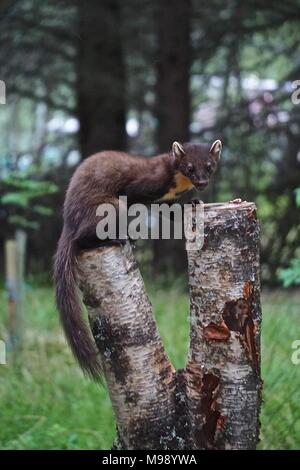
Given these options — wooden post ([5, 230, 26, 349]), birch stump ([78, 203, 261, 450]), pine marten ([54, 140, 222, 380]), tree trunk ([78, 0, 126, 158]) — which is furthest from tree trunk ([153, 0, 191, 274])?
birch stump ([78, 203, 261, 450])

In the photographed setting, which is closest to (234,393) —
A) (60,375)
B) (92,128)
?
(60,375)

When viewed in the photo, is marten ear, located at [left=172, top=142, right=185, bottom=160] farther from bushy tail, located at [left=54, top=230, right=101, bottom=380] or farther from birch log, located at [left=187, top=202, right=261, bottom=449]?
birch log, located at [left=187, top=202, right=261, bottom=449]

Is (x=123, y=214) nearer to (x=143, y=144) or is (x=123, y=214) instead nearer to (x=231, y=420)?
(x=231, y=420)

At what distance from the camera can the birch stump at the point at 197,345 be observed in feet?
8.91

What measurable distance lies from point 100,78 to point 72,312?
5.82 m

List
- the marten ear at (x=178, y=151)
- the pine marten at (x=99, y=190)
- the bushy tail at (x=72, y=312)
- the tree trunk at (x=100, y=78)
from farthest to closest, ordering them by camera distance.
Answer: the tree trunk at (x=100, y=78), the marten ear at (x=178, y=151), the pine marten at (x=99, y=190), the bushy tail at (x=72, y=312)

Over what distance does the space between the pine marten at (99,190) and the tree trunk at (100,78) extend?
4.63m

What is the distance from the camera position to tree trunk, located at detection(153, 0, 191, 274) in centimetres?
864

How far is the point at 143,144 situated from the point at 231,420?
787 centimetres

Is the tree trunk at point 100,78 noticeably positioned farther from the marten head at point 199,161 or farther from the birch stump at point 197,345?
the birch stump at point 197,345

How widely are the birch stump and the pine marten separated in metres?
0.11

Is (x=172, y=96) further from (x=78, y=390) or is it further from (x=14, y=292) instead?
(x=78, y=390)

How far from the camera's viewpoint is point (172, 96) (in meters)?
8.91

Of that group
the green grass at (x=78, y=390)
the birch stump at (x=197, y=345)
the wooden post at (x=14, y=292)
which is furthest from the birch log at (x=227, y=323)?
the wooden post at (x=14, y=292)
